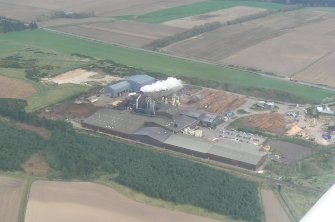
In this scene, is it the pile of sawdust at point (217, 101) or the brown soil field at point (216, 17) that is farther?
the brown soil field at point (216, 17)

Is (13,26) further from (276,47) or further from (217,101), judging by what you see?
(217,101)

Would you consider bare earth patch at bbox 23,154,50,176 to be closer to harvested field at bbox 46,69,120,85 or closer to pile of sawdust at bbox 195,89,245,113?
pile of sawdust at bbox 195,89,245,113

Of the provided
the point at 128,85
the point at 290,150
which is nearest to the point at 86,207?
the point at 290,150

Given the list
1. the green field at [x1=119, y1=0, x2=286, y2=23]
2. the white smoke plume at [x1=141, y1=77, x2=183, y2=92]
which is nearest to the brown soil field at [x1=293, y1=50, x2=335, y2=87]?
the white smoke plume at [x1=141, y1=77, x2=183, y2=92]

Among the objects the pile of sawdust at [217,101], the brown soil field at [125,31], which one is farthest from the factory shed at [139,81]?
the brown soil field at [125,31]

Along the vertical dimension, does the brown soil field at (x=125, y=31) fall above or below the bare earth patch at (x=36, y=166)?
above

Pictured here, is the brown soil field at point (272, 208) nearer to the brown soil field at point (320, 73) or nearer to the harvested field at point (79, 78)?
Answer: the brown soil field at point (320, 73)
